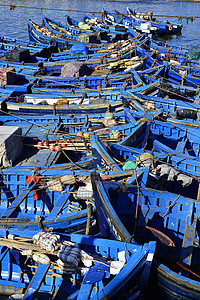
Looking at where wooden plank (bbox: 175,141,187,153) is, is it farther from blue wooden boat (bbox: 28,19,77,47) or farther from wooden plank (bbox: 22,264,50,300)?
blue wooden boat (bbox: 28,19,77,47)

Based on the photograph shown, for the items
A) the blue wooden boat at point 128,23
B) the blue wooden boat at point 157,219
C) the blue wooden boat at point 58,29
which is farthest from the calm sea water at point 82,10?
the blue wooden boat at point 157,219

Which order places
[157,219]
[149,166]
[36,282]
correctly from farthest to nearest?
[149,166] → [157,219] → [36,282]

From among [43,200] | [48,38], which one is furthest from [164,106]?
[48,38]

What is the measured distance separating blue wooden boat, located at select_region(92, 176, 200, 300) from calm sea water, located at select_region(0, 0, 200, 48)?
4499cm

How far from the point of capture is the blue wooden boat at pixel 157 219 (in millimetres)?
9039

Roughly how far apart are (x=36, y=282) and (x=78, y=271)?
1.06 metres

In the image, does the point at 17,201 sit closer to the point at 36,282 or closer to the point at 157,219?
the point at 36,282

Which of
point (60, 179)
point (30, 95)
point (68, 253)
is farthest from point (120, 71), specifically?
point (68, 253)

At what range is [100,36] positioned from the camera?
33.7 m

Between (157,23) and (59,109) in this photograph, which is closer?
(59,109)

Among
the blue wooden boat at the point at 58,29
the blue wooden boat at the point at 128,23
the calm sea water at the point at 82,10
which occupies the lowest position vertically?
the blue wooden boat at the point at 58,29

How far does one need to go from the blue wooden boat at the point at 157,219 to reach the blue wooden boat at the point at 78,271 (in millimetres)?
595

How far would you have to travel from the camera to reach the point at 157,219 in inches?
404

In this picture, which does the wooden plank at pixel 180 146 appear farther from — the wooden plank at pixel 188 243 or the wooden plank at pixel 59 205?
the wooden plank at pixel 59 205
